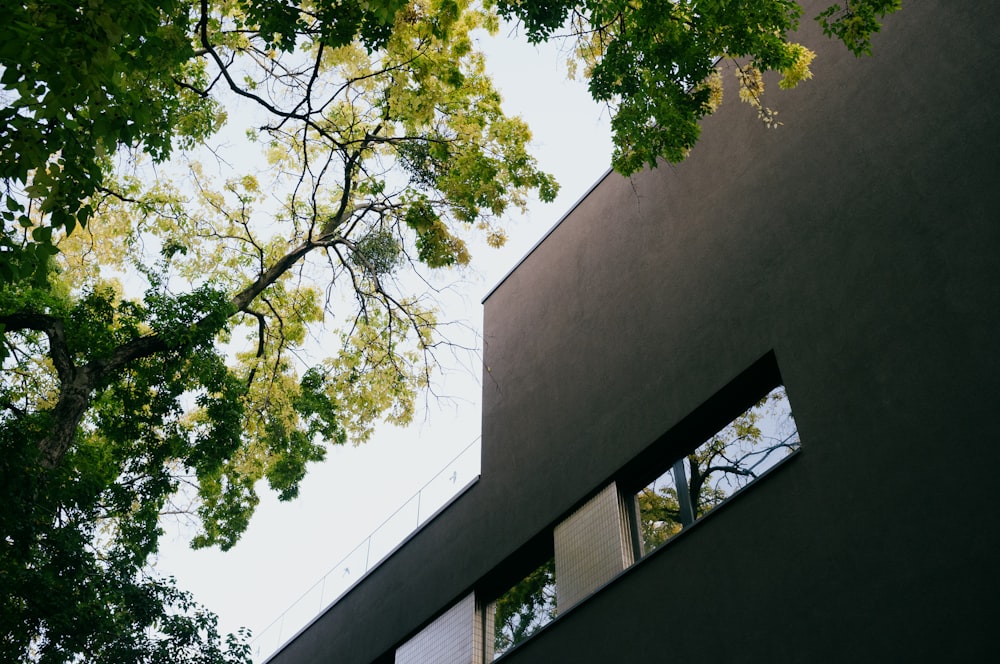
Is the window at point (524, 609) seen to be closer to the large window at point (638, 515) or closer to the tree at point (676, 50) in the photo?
the large window at point (638, 515)

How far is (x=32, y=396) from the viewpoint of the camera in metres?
10.8

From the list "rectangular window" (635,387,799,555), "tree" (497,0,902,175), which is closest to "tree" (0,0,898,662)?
"tree" (497,0,902,175)

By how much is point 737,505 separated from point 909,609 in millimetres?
1678

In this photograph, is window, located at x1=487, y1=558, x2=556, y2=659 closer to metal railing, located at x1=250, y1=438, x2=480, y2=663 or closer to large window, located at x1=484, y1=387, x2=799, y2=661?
large window, located at x1=484, y1=387, x2=799, y2=661

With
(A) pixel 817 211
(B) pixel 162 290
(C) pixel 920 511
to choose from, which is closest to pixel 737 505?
(C) pixel 920 511

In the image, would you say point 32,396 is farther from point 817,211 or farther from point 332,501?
point 817,211

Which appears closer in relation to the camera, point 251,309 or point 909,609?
point 909,609

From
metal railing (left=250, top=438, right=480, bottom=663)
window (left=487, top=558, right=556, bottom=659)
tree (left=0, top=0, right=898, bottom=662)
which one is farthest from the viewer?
metal railing (left=250, top=438, right=480, bottom=663)

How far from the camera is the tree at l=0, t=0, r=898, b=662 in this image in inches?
181

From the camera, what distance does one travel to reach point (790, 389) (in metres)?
6.46

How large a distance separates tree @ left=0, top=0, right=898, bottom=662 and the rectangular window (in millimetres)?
2554

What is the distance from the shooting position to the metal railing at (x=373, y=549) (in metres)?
11.1

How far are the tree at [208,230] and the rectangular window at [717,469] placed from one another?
255 centimetres

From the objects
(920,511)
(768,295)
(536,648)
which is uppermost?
(768,295)
